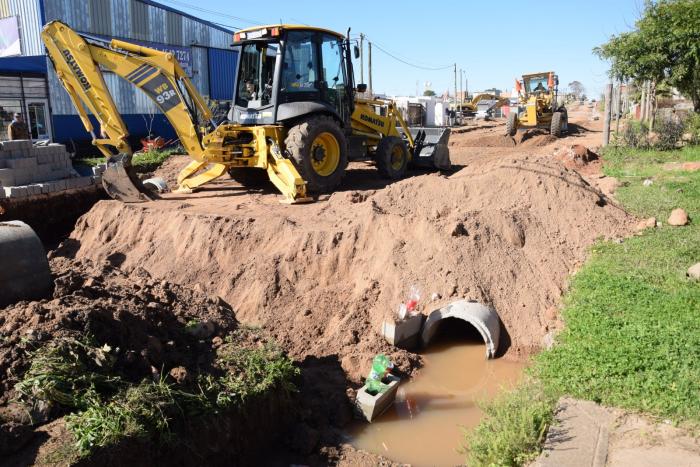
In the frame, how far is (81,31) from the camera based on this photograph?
19594 mm

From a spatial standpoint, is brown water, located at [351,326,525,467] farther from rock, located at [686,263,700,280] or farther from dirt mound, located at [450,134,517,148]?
dirt mound, located at [450,134,517,148]

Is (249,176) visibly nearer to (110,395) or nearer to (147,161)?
(147,161)

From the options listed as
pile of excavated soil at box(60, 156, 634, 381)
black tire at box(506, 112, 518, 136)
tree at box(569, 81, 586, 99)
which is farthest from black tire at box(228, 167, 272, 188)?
tree at box(569, 81, 586, 99)

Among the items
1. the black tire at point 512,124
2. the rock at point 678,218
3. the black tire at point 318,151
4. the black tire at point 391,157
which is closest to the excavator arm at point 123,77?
the black tire at point 318,151

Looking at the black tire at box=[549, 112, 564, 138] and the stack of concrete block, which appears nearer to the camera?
the stack of concrete block

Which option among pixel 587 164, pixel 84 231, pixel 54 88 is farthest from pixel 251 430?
pixel 54 88

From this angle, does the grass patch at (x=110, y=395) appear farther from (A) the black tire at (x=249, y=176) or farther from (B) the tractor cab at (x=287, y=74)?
(A) the black tire at (x=249, y=176)

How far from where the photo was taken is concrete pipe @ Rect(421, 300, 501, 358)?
6.46 metres

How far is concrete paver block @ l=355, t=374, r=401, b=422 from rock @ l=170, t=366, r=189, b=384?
5.64 feet

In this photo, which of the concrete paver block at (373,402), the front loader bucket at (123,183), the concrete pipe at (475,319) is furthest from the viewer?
the front loader bucket at (123,183)

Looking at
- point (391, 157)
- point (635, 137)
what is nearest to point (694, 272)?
point (391, 157)

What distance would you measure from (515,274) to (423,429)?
2780 mm

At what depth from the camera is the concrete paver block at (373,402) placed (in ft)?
17.6

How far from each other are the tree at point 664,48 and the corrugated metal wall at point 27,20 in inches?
705
